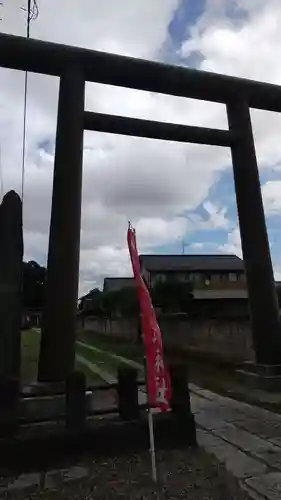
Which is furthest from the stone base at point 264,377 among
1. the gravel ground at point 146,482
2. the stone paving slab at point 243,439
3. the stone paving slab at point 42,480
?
the stone paving slab at point 42,480

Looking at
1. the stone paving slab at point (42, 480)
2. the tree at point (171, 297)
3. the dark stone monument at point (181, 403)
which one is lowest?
the stone paving slab at point (42, 480)

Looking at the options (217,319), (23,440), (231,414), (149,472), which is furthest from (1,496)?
(217,319)

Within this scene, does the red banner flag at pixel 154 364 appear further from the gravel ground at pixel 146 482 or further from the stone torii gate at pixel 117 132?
the stone torii gate at pixel 117 132

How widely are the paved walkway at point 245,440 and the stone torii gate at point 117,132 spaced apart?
1.58m

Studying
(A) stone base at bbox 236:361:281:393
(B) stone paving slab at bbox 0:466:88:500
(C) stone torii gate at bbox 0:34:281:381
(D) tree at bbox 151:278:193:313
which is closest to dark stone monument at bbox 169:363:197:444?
(B) stone paving slab at bbox 0:466:88:500

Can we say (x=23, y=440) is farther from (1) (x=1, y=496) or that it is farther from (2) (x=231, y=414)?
(2) (x=231, y=414)

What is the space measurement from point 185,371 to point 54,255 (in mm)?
2512

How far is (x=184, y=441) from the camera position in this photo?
4.48m

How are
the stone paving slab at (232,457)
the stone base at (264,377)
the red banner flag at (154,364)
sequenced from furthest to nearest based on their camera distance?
the stone base at (264,377) < the stone paving slab at (232,457) < the red banner flag at (154,364)

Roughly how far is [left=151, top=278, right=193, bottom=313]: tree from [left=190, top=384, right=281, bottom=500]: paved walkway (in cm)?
1170

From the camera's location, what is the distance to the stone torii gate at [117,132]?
5.79 meters

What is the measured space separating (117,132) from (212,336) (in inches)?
313

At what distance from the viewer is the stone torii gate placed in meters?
5.79

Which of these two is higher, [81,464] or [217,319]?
[217,319]
